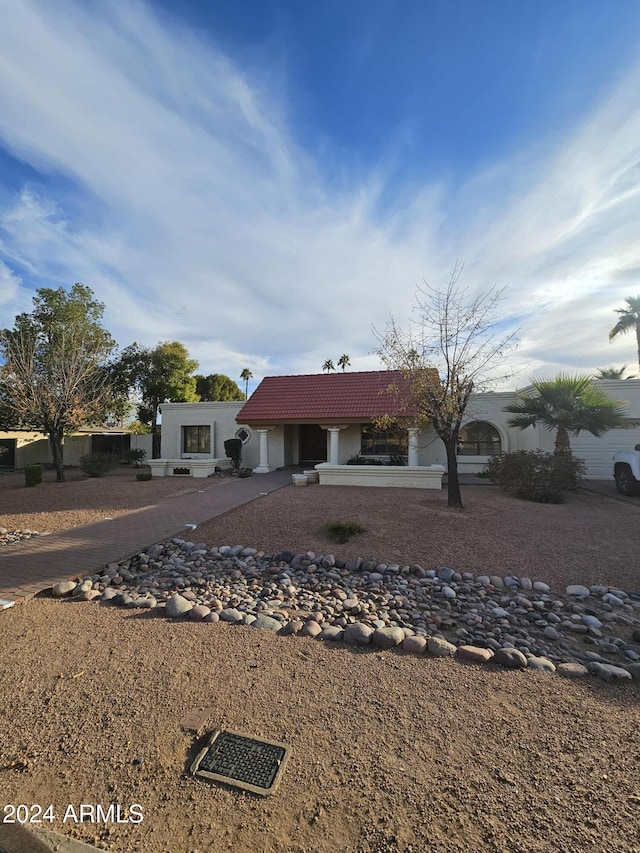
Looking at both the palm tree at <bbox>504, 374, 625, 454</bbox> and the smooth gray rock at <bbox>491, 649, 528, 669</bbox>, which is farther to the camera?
the palm tree at <bbox>504, 374, 625, 454</bbox>

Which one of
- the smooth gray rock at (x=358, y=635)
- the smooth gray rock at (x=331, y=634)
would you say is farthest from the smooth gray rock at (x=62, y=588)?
the smooth gray rock at (x=358, y=635)

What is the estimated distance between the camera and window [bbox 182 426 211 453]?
20.4m

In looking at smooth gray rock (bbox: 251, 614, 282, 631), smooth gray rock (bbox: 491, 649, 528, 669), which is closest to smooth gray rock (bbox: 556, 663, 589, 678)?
smooth gray rock (bbox: 491, 649, 528, 669)

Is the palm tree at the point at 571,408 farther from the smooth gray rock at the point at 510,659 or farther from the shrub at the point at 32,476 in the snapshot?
the shrub at the point at 32,476

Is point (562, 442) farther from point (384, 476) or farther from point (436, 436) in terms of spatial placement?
point (384, 476)

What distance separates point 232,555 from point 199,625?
2.68 meters

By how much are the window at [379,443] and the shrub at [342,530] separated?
377 inches

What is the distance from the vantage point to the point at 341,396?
666 inches

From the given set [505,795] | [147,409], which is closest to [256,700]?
[505,795]

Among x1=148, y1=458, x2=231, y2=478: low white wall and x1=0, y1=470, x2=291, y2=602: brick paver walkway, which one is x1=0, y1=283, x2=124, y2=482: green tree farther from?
x1=0, y1=470, x2=291, y2=602: brick paver walkway

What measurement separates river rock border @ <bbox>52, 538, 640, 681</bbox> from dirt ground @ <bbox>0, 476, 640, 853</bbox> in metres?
0.25

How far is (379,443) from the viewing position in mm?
17672

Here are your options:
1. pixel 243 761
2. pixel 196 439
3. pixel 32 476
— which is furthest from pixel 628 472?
pixel 32 476

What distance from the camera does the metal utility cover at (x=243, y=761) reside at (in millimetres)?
2264
